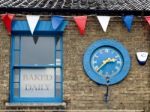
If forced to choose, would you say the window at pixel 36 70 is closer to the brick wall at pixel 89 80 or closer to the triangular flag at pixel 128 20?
the brick wall at pixel 89 80

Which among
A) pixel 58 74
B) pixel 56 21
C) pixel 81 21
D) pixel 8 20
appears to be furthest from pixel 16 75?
pixel 81 21

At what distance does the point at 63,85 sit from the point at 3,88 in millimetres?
1512

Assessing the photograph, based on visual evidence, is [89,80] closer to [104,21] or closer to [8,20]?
[104,21]

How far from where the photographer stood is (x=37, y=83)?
13.4 metres

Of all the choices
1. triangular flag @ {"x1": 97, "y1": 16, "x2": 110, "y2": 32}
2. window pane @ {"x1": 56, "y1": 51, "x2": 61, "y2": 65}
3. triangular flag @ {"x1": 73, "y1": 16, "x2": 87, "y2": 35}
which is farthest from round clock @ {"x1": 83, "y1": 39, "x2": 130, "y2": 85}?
window pane @ {"x1": 56, "y1": 51, "x2": 61, "y2": 65}

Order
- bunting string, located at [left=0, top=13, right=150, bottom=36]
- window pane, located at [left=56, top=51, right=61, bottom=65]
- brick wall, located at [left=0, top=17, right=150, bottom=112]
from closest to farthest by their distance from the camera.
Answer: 1. brick wall, located at [left=0, top=17, right=150, bottom=112]
2. bunting string, located at [left=0, top=13, right=150, bottom=36]
3. window pane, located at [left=56, top=51, right=61, bottom=65]

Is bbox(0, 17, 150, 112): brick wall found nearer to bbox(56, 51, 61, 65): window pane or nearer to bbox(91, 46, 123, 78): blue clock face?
bbox(56, 51, 61, 65): window pane

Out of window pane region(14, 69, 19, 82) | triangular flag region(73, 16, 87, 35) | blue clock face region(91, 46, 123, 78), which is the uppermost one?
triangular flag region(73, 16, 87, 35)

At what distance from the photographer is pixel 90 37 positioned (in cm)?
1351

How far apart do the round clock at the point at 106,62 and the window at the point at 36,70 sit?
0.77 metres

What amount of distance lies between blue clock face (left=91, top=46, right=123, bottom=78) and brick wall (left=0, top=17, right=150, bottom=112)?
298 mm

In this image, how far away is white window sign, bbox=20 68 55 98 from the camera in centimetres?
1334

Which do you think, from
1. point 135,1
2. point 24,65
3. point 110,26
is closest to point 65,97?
point 24,65

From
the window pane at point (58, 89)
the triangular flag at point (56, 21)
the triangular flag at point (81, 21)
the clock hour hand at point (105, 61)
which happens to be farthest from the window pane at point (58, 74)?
the triangular flag at point (81, 21)
